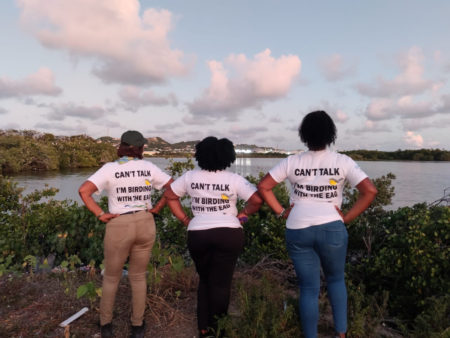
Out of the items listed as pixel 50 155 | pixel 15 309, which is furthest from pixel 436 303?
pixel 50 155

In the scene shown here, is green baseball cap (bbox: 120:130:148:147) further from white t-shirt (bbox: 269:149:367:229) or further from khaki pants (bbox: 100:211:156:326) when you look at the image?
white t-shirt (bbox: 269:149:367:229)

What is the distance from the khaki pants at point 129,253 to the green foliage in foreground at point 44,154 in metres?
37.8

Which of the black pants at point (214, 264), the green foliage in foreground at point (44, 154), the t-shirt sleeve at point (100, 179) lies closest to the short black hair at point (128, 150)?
the t-shirt sleeve at point (100, 179)

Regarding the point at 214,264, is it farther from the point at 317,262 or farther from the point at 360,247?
the point at 360,247

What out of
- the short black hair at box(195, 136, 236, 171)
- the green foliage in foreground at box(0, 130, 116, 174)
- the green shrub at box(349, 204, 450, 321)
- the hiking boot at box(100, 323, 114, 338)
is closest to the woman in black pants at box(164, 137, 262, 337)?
the short black hair at box(195, 136, 236, 171)

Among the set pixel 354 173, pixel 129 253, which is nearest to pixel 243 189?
pixel 354 173

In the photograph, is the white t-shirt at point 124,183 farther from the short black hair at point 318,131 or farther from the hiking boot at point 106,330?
the short black hair at point 318,131

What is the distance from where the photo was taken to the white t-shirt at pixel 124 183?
9.29 ft

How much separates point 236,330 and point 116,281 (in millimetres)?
1266

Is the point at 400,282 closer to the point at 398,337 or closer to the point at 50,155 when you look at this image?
the point at 398,337

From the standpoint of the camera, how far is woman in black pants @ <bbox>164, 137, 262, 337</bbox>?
8.73ft

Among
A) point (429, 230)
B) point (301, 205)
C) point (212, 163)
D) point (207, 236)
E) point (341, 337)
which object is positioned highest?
point (212, 163)

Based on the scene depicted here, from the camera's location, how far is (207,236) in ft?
8.66

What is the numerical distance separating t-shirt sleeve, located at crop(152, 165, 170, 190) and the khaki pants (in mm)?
324
